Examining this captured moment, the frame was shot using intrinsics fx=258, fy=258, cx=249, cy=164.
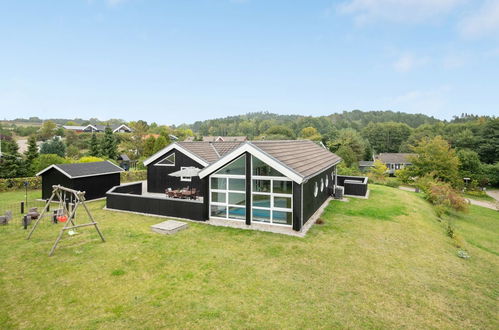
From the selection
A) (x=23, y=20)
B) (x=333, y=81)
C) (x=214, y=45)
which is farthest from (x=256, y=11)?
(x=333, y=81)

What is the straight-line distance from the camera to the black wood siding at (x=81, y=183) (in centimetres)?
1667

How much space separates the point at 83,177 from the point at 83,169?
2.59 ft

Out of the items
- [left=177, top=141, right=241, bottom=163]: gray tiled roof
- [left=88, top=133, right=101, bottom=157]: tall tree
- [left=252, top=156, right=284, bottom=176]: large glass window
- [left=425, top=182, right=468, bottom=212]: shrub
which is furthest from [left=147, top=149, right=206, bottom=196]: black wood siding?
[left=88, top=133, right=101, bottom=157]: tall tree

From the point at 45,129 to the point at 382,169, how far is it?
7407 cm

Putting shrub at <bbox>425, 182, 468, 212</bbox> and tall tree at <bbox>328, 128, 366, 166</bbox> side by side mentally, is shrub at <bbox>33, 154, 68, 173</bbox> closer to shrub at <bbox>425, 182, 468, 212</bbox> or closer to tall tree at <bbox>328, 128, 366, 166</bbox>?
shrub at <bbox>425, 182, 468, 212</bbox>

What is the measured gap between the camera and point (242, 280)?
23.6 ft

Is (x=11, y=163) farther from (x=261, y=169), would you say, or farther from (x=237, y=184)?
(x=261, y=169)

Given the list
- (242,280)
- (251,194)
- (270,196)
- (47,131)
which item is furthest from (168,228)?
(47,131)

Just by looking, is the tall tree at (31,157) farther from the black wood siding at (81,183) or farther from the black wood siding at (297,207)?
the black wood siding at (297,207)

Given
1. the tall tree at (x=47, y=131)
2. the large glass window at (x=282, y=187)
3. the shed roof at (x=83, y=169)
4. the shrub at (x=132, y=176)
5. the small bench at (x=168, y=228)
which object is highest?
the tall tree at (x=47, y=131)

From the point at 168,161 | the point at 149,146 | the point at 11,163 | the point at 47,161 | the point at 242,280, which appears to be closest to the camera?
the point at 242,280

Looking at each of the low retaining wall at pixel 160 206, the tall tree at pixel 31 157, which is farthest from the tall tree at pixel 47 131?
the low retaining wall at pixel 160 206

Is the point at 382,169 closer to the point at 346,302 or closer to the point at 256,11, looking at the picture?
the point at 256,11

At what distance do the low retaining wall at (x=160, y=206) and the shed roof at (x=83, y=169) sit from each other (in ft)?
11.2
